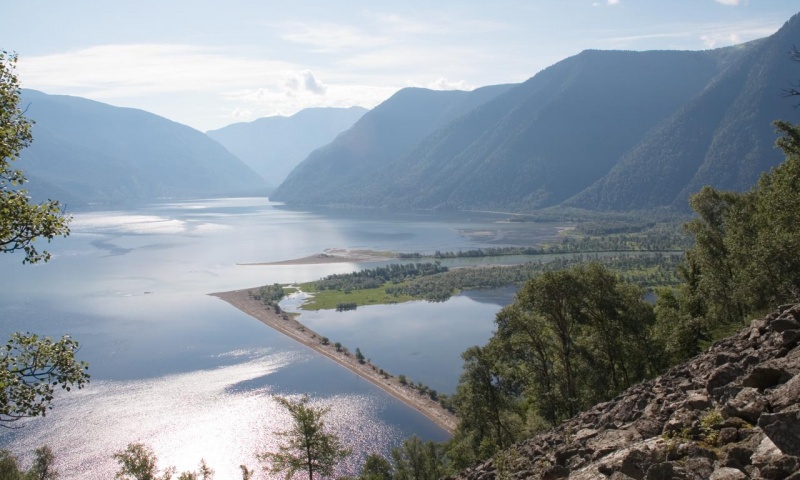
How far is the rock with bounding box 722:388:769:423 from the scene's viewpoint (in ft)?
26.5

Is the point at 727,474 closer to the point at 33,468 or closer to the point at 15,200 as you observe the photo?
the point at 15,200

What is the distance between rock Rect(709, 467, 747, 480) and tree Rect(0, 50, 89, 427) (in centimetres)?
945

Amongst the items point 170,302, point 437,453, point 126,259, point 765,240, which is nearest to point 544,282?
point 765,240

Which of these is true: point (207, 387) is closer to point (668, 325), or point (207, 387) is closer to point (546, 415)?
point (546, 415)

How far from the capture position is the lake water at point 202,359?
4506 centimetres

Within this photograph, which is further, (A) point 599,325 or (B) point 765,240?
(A) point 599,325

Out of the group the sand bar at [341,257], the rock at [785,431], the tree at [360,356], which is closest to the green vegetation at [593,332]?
the rock at [785,431]

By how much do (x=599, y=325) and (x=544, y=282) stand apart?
10.8 feet

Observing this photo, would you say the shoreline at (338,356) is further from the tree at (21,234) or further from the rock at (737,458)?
the rock at (737,458)

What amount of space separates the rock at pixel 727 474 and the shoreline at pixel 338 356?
119ft

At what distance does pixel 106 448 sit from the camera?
43.9 m

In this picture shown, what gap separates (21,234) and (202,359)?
5903 cm

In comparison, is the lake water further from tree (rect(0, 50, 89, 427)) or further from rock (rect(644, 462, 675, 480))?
rock (rect(644, 462, 675, 480))

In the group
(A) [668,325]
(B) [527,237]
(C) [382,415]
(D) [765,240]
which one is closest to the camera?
(D) [765,240]
